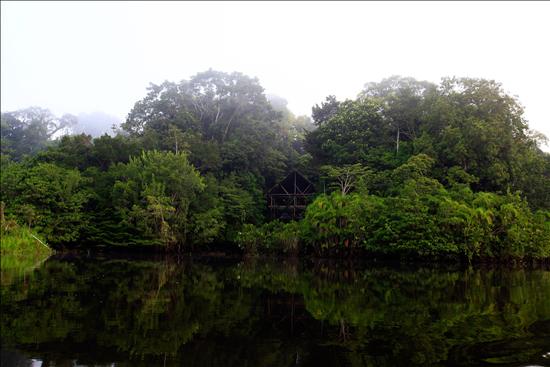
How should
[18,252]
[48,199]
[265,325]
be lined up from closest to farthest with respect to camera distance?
[265,325]
[18,252]
[48,199]

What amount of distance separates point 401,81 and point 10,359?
49.9 m

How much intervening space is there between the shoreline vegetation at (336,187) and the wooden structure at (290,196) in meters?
0.60

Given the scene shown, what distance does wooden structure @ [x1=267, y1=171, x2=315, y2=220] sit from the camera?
31391mm

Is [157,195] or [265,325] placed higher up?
[157,195]

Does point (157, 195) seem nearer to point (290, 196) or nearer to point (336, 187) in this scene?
point (290, 196)

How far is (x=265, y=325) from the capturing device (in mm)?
6773

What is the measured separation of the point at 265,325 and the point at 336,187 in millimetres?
23729

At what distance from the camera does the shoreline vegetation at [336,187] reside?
21500 mm

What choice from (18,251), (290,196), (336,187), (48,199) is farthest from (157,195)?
(336,187)

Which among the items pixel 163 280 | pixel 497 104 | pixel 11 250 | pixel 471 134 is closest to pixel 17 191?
pixel 11 250

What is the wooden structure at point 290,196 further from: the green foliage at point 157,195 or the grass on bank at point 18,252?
the grass on bank at point 18,252

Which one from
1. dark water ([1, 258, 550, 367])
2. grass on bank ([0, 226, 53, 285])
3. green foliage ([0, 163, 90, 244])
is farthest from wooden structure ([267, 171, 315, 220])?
dark water ([1, 258, 550, 367])

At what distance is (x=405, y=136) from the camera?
3198 centimetres

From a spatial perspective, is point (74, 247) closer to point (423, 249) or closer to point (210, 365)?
point (423, 249)
